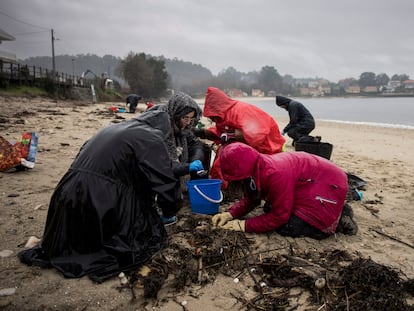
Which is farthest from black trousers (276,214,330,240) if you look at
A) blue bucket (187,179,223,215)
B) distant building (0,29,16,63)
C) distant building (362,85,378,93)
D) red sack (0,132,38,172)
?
distant building (362,85,378,93)

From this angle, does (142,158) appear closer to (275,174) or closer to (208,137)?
(275,174)

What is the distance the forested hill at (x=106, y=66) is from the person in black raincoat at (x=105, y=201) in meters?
110

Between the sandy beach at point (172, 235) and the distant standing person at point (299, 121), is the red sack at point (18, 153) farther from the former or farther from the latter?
the distant standing person at point (299, 121)

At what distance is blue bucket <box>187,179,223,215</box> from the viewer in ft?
11.4

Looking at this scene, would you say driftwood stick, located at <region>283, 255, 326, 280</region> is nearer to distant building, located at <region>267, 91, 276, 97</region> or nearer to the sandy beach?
the sandy beach

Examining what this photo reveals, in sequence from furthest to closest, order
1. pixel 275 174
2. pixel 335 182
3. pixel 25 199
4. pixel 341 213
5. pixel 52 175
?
pixel 52 175, pixel 25 199, pixel 341 213, pixel 335 182, pixel 275 174

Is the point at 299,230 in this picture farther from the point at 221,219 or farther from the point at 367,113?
the point at 367,113

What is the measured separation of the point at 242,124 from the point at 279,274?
255 centimetres

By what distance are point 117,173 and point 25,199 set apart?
6.90 ft

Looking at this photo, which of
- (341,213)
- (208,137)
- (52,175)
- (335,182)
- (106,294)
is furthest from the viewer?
(208,137)

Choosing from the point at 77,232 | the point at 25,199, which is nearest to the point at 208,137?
the point at 25,199

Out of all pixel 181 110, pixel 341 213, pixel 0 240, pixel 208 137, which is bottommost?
pixel 0 240

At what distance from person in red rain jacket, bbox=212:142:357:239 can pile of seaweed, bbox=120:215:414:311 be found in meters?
0.28

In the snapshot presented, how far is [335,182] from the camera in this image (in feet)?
9.95
